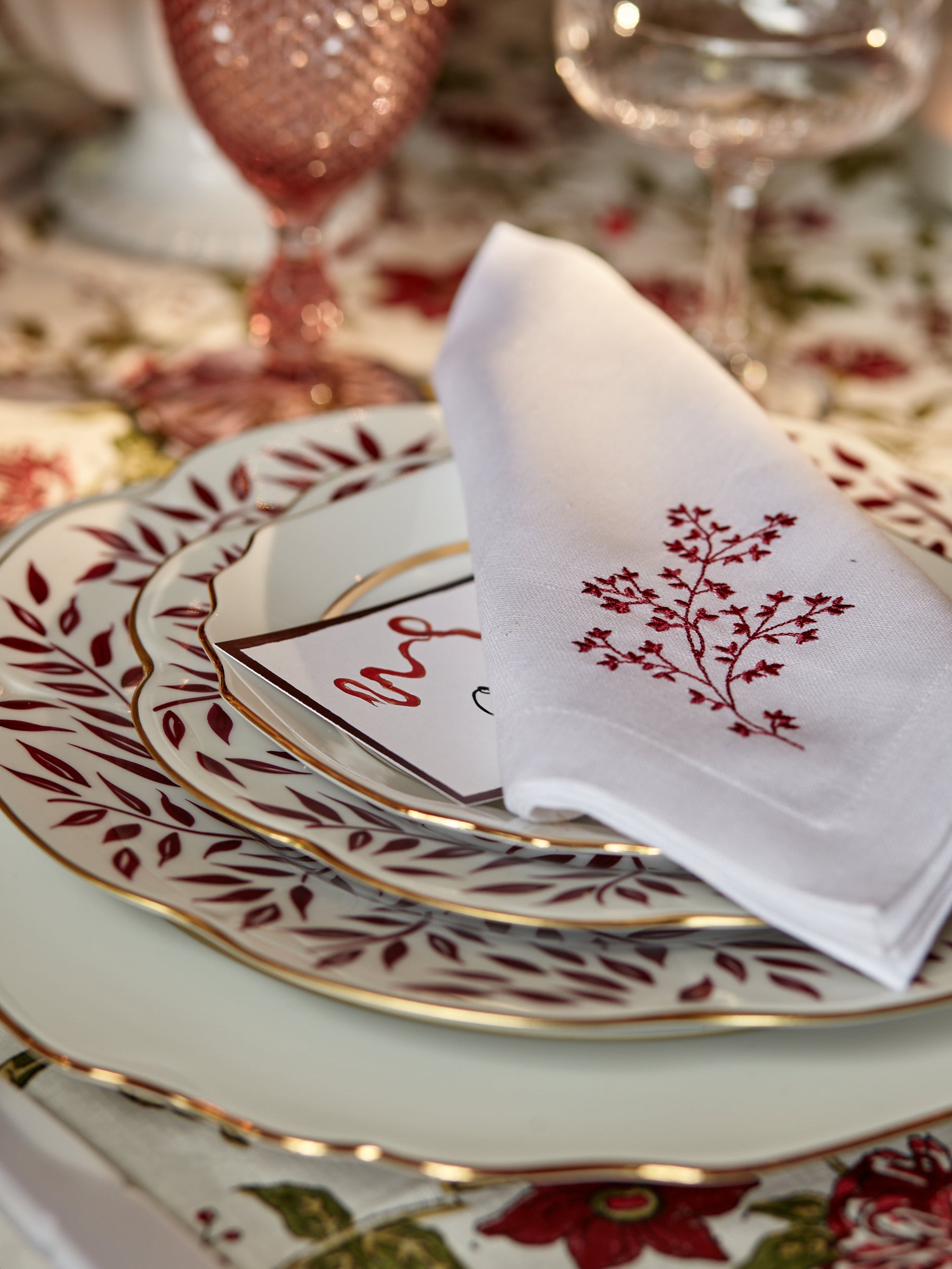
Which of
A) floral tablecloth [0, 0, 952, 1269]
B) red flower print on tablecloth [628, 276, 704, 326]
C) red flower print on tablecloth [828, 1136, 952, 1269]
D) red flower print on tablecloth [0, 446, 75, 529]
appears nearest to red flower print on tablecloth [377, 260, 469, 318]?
floral tablecloth [0, 0, 952, 1269]

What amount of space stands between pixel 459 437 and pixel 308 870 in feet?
0.59

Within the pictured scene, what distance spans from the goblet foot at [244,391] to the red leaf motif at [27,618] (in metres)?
0.25

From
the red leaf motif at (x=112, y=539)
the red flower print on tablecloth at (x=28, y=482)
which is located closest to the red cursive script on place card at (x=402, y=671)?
the red leaf motif at (x=112, y=539)

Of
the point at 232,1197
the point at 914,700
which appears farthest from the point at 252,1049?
the point at 914,700

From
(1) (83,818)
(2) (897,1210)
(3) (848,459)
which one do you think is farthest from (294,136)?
(2) (897,1210)

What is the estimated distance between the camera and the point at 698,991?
0.27 m

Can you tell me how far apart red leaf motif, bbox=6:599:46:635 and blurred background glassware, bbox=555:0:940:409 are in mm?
424

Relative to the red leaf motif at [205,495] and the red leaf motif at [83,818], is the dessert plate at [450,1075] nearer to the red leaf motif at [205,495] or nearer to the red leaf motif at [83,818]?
the red leaf motif at [83,818]

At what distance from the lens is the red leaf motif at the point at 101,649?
38 cm

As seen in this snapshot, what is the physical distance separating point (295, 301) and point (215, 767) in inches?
16.2

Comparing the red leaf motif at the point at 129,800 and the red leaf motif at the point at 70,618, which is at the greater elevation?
the red leaf motif at the point at 70,618

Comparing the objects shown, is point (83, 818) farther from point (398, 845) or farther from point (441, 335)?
point (441, 335)

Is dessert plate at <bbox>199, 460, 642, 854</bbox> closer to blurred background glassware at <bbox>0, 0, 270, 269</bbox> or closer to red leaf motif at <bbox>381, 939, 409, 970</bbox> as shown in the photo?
red leaf motif at <bbox>381, 939, 409, 970</bbox>

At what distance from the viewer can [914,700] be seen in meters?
0.32
